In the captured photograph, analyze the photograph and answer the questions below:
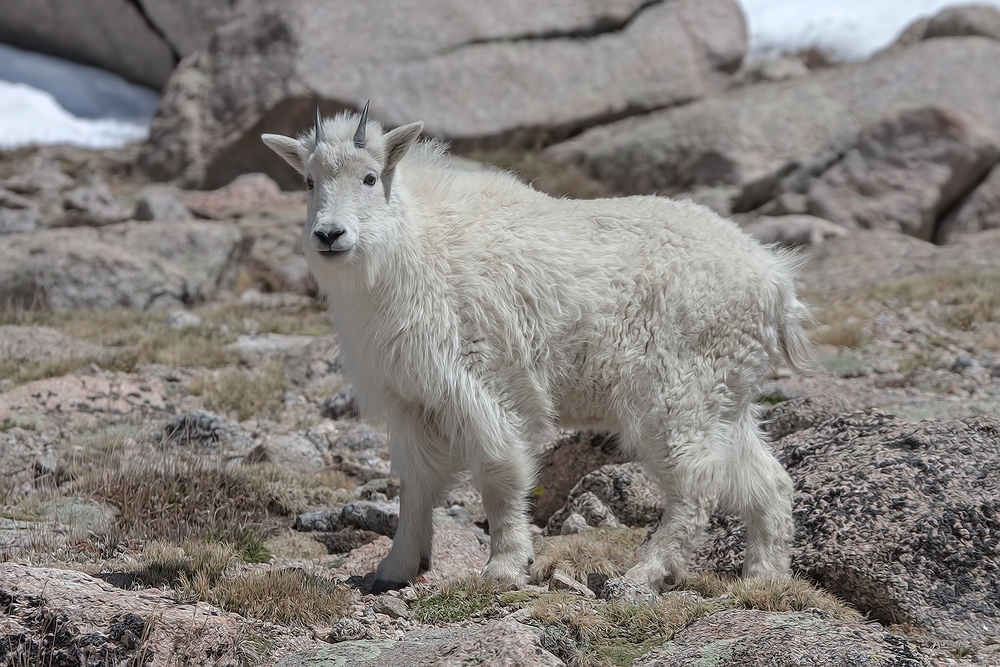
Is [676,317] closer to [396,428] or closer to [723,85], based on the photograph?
[396,428]

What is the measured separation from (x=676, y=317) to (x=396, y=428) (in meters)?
1.70

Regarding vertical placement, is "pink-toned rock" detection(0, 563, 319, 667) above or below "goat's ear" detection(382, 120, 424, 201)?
below

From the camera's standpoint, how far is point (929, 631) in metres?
5.08

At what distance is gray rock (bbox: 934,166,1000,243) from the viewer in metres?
16.6

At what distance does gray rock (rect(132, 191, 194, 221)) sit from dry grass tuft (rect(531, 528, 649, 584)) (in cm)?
1099

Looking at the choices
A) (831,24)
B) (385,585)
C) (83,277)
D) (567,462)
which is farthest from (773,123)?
(831,24)

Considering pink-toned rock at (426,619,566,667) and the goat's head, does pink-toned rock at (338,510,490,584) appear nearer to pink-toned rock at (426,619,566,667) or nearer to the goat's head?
pink-toned rock at (426,619,566,667)

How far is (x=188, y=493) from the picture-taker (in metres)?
6.87

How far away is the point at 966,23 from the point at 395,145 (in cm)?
1827

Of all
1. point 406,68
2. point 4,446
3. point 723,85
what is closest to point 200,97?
point 406,68

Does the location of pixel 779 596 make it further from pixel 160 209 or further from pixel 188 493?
pixel 160 209

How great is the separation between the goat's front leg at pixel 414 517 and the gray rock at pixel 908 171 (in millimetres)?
12153

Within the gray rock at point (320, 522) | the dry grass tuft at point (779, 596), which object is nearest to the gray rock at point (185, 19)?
the gray rock at point (320, 522)

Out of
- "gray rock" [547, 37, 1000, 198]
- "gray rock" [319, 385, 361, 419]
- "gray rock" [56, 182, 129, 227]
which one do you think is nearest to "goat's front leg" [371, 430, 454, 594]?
"gray rock" [319, 385, 361, 419]
